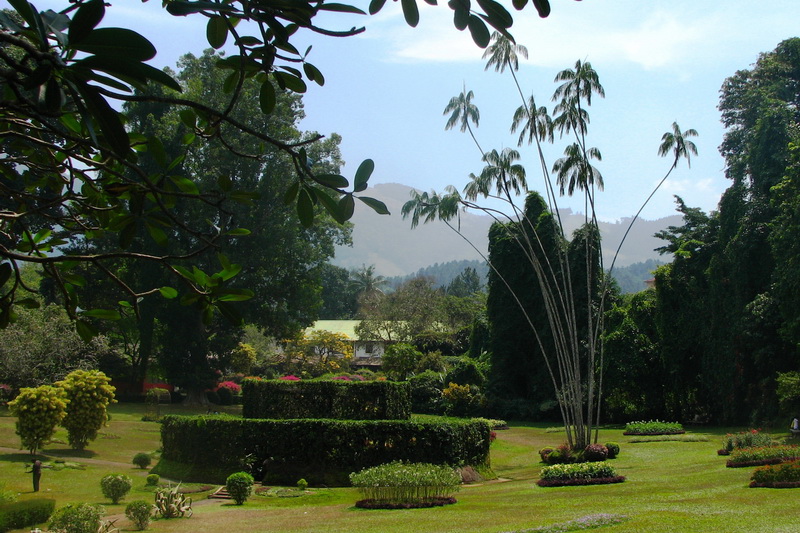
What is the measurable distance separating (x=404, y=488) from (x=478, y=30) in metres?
14.6

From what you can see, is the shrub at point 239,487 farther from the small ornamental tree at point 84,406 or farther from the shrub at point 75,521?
the small ornamental tree at point 84,406

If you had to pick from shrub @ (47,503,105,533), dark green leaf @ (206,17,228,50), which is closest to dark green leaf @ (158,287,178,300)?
dark green leaf @ (206,17,228,50)

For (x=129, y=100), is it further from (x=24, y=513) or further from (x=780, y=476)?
(x=780, y=476)

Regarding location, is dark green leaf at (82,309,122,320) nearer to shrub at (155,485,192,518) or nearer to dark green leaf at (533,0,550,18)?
dark green leaf at (533,0,550,18)

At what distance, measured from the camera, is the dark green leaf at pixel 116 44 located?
4.93ft

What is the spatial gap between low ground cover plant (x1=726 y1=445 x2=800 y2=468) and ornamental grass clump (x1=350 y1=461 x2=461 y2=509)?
6.86 metres

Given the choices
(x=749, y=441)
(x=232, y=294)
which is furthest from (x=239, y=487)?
(x=232, y=294)

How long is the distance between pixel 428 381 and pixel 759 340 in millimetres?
15859

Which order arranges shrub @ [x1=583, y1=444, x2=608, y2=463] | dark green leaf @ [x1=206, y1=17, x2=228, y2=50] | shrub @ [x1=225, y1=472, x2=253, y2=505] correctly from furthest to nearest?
shrub @ [x1=583, y1=444, x2=608, y2=463] < shrub @ [x1=225, y1=472, x2=253, y2=505] < dark green leaf @ [x1=206, y1=17, x2=228, y2=50]

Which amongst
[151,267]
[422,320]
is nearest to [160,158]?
[151,267]

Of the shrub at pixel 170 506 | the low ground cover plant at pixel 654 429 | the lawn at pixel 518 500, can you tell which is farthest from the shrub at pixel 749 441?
the shrub at pixel 170 506

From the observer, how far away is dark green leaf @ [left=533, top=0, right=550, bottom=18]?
188 cm

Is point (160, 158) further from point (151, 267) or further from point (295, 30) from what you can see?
point (151, 267)

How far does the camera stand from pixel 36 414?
66.3 feet
